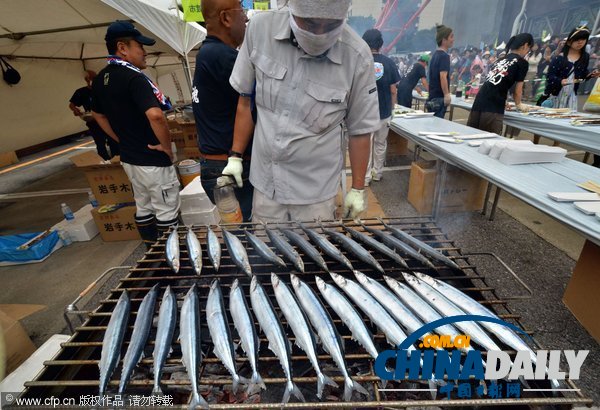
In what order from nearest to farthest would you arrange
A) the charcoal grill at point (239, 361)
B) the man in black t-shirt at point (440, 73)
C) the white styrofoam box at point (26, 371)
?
the charcoal grill at point (239, 361) → the white styrofoam box at point (26, 371) → the man in black t-shirt at point (440, 73)

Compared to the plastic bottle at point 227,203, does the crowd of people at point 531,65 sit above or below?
above

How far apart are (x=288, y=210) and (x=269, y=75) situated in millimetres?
1224

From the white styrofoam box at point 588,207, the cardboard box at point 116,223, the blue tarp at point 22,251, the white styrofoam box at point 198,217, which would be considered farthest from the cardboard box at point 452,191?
the blue tarp at point 22,251

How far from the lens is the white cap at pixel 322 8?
70.5 inches

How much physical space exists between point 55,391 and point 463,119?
1498 cm

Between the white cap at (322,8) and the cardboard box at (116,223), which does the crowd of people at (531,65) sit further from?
the cardboard box at (116,223)

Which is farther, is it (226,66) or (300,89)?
(226,66)

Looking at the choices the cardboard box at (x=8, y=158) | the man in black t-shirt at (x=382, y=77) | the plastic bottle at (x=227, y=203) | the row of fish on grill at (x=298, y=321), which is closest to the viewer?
the row of fish on grill at (x=298, y=321)

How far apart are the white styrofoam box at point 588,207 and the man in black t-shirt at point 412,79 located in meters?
6.81

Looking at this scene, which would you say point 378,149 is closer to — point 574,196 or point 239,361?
point 574,196

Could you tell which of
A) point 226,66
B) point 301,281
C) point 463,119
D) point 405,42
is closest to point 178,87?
point 463,119

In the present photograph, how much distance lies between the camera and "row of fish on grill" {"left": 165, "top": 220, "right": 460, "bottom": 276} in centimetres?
205

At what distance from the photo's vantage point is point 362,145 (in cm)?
258

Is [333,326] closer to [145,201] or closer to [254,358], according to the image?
[254,358]
